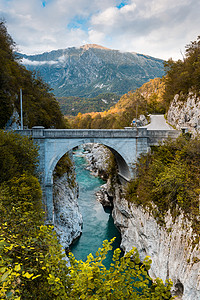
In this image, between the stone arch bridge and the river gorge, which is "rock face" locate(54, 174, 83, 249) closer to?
the river gorge

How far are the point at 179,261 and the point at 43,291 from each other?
10224 mm

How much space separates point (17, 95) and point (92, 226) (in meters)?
17.6

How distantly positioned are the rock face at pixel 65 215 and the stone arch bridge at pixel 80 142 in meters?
1.66

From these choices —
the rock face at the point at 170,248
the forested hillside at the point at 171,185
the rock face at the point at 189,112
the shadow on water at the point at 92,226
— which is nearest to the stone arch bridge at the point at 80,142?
the forested hillside at the point at 171,185

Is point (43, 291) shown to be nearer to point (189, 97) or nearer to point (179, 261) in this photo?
point (179, 261)

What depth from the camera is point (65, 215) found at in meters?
18.4

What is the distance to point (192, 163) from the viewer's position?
45.9 ft

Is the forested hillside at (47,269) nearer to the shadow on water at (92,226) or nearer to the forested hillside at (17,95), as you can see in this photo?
the forested hillside at (17,95)

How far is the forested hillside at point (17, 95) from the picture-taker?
15.8m

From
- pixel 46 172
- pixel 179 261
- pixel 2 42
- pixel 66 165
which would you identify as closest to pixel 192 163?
pixel 179 261

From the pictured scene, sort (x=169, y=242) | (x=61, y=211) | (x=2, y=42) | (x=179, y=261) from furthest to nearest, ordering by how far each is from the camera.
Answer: (x=2, y=42) < (x=61, y=211) < (x=169, y=242) < (x=179, y=261)

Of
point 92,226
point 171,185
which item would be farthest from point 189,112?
point 92,226

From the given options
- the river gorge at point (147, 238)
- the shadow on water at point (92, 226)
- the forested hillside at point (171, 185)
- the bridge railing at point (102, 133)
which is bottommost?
the shadow on water at point (92, 226)

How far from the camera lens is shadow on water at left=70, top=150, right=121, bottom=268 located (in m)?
17.3
